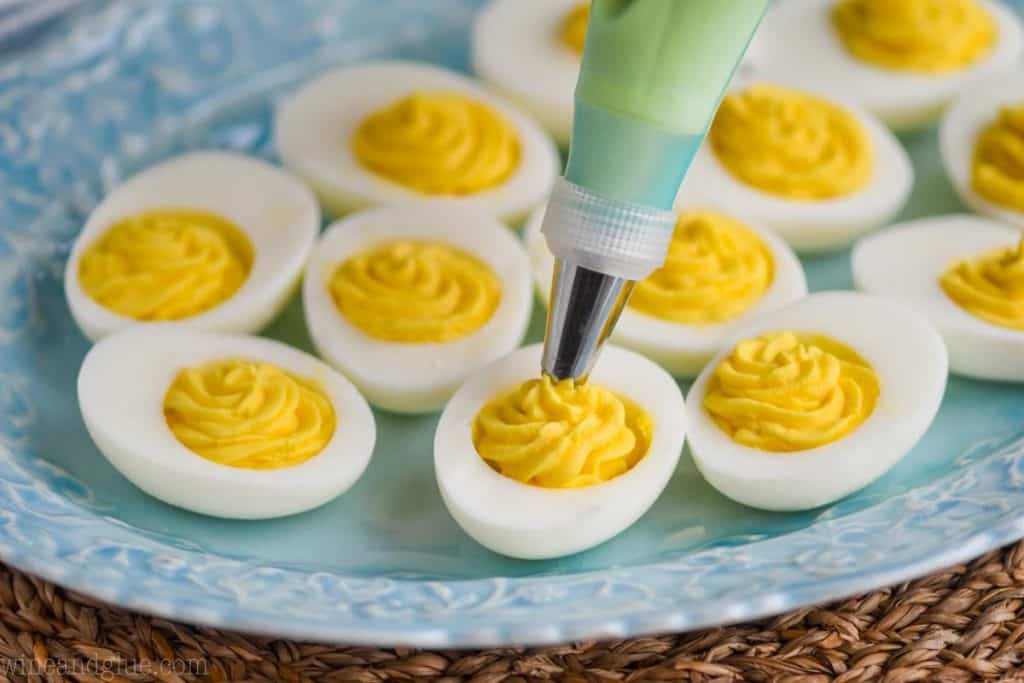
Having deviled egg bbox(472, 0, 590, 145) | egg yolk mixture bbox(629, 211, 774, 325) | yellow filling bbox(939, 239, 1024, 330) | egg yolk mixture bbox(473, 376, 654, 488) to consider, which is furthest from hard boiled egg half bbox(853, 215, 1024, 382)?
deviled egg bbox(472, 0, 590, 145)

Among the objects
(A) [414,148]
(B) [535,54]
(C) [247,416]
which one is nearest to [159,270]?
(C) [247,416]

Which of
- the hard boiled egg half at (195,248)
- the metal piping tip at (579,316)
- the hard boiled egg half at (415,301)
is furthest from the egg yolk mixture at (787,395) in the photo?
the hard boiled egg half at (195,248)

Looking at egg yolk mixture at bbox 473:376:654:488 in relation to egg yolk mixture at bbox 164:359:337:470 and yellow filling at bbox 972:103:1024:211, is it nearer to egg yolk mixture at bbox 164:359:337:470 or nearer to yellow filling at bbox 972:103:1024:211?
egg yolk mixture at bbox 164:359:337:470

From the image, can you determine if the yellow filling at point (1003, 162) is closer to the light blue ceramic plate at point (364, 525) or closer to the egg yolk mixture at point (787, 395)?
the light blue ceramic plate at point (364, 525)

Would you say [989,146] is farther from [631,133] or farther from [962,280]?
[631,133]

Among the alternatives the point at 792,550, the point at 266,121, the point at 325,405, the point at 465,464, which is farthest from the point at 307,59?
the point at 792,550

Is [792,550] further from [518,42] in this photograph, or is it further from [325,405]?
[518,42]
